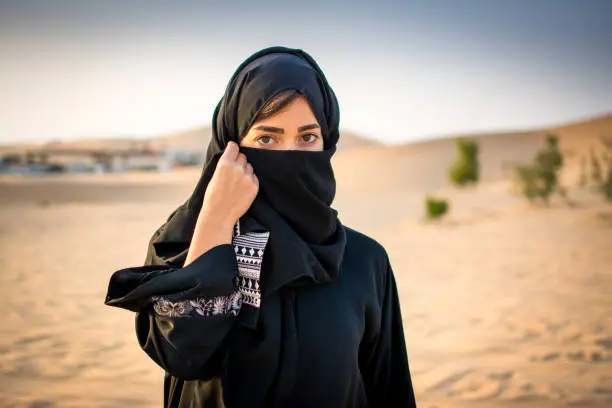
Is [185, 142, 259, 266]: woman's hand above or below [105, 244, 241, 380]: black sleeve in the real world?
above

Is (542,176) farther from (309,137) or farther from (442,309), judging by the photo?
(309,137)

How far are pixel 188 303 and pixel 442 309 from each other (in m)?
5.22

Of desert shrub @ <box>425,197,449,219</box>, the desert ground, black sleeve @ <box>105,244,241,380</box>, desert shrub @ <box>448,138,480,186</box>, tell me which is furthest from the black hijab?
desert shrub @ <box>448,138,480,186</box>

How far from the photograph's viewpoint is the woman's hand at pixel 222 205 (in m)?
1.43

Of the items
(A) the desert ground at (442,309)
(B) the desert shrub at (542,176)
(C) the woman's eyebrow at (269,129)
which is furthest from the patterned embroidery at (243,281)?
(B) the desert shrub at (542,176)

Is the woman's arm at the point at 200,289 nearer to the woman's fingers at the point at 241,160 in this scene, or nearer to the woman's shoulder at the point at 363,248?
the woman's fingers at the point at 241,160

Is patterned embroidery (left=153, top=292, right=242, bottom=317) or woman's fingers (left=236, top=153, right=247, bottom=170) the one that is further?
woman's fingers (left=236, top=153, right=247, bottom=170)

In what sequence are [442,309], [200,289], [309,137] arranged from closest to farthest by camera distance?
[200,289], [309,137], [442,309]

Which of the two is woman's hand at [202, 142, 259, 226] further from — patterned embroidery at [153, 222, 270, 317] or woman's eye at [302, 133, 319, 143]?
woman's eye at [302, 133, 319, 143]

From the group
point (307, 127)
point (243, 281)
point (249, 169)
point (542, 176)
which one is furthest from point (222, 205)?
point (542, 176)

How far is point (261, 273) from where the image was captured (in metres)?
1.52

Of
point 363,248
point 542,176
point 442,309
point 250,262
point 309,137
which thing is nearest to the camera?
point 250,262

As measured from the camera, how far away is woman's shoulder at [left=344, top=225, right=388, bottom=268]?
173 centimetres

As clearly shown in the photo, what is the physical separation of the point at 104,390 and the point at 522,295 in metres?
5.22
